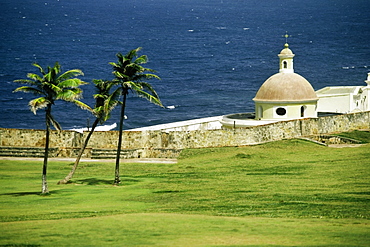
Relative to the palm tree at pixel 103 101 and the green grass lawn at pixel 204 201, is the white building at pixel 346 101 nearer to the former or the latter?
the green grass lawn at pixel 204 201

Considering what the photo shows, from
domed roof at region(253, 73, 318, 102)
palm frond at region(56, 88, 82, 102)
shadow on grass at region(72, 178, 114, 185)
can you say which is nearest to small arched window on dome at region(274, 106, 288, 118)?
domed roof at region(253, 73, 318, 102)

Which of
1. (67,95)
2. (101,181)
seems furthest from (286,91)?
(67,95)

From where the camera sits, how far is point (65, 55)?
18812 centimetres

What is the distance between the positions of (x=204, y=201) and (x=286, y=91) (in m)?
30.9

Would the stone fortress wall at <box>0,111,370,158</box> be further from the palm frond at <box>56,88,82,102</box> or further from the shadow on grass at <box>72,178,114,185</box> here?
the palm frond at <box>56,88,82,102</box>

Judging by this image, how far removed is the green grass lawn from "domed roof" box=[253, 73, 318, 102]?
30.7 feet

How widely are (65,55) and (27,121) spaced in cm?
8119

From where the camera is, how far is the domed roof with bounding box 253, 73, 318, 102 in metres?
59.9

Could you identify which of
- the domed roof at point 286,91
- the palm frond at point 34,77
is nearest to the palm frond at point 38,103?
the palm frond at point 34,77

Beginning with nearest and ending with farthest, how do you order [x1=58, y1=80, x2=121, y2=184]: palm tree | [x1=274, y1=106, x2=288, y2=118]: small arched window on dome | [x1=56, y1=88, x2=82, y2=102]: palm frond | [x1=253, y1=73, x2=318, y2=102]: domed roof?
[x1=56, y1=88, x2=82, y2=102]: palm frond < [x1=58, y1=80, x2=121, y2=184]: palm tree < [x1=253, y1=73, x2=318, y2=102]: domed roof < [x1=274, y1=106, x2=288, y2=118]: small arched window on dome

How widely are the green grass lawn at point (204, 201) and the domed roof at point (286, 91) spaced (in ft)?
30.7

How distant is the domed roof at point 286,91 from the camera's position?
59.9 metres

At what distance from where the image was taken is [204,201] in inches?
1212

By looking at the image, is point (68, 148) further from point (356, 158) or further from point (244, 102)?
point (244, 102)
